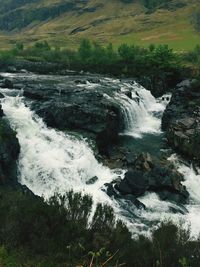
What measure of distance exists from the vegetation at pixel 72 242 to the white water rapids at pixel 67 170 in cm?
791

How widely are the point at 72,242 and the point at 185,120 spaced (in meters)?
29.9

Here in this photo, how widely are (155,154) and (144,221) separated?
12.1 m

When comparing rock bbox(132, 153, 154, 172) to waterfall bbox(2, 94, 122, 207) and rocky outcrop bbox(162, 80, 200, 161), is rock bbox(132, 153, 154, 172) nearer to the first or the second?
waterfall bbox(2, 94, 122, 207)

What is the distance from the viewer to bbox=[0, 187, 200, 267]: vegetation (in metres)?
15.4

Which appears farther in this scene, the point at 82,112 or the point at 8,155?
the point at 82,112

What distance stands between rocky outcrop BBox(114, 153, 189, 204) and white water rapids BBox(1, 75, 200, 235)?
2.01ft

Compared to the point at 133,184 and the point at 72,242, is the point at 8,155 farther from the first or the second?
the point at 72,242

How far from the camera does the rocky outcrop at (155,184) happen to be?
30984mm

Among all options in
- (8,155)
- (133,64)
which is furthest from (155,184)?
(133,64)

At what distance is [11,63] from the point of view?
82.5m

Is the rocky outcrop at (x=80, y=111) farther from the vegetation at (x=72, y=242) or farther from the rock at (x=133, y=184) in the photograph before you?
the vegetation at (x=72, y=242)

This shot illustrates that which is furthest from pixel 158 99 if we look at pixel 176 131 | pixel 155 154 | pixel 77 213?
pixel 77 213

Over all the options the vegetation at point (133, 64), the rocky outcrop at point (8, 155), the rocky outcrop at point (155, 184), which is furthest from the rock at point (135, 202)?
the vegetation at point (133, 64)

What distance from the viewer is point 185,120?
145 feet
